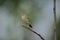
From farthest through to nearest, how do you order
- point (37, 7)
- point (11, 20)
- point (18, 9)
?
point (11, 20) < point (37, 7) < point (18, 9)

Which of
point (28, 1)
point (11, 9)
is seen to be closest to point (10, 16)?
point (11, 9)

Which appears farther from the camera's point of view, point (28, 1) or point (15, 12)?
point (28, 1)

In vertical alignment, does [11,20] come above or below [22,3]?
below

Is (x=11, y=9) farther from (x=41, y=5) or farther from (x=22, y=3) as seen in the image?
(x=41, y=5)

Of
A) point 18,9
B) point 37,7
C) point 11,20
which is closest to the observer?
point 18,9

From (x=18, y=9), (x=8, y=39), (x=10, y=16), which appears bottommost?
(x=8, y=39)

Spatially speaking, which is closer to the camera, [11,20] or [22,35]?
[22,35]

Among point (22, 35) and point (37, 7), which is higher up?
point (37, 7)

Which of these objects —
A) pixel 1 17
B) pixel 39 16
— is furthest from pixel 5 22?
pixel 39 16

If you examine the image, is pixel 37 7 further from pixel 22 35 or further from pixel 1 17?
pixel 1 17
